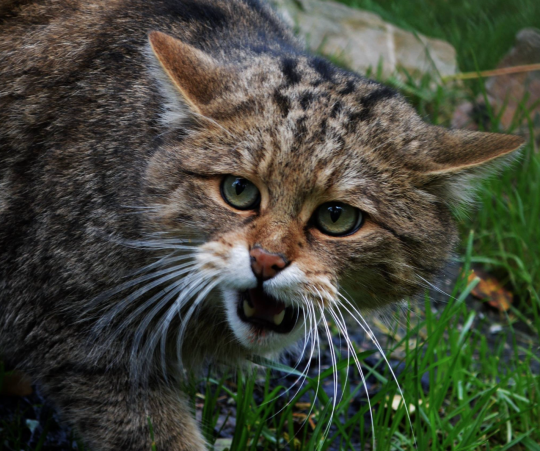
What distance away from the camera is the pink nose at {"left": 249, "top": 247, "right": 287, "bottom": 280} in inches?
95.2

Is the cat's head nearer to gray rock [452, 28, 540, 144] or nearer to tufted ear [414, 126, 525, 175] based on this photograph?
tufted ear [414, 126, 525, 175]

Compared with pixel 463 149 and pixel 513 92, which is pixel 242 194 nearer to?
pixel 463 149

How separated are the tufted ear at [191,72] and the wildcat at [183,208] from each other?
11 millimetres

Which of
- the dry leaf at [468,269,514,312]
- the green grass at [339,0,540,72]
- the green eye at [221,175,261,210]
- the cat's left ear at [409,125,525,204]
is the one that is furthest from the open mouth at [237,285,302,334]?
the green grass at [339,0,540,72]

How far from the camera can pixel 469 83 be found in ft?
20.8

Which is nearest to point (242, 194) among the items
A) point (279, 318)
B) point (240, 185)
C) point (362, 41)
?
point (240, 185)

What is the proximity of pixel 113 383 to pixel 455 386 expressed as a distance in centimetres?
167

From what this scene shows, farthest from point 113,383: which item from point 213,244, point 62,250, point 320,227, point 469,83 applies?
point 469,83

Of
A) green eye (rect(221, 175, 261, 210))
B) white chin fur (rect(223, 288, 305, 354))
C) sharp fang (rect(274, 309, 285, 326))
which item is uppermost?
green eye (rect(221, 175, 261, 210))

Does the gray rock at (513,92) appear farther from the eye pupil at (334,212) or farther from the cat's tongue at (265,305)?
the cat's tongue at (265,305)

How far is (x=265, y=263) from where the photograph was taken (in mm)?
2420

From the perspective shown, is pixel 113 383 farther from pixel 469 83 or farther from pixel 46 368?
pixel 469 83

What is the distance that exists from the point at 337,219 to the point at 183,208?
0.57 metres

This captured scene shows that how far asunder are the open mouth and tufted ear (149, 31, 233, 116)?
722 mm
